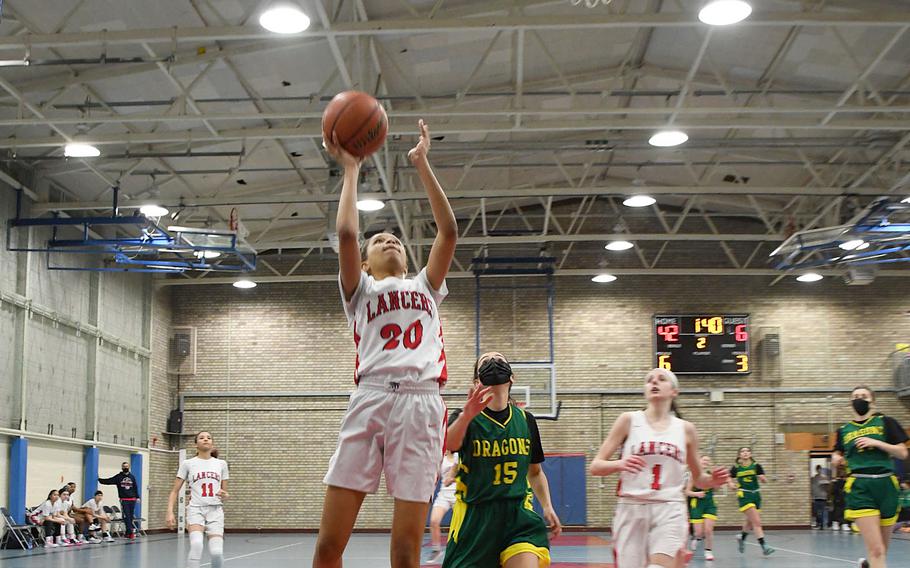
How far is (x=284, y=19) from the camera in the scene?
39.8ft

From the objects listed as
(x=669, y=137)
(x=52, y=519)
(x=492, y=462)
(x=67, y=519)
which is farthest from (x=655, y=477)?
(x=67, y=519)

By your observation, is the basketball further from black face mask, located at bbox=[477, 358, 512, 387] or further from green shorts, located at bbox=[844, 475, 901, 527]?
green shorts, located at bbox=[844, 475, 901, 527]

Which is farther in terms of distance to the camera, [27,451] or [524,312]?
[524,312]

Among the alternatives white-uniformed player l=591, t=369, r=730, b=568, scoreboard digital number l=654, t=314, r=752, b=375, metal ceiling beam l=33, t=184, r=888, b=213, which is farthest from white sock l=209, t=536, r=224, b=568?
scoreboard digital number l=654, t=314, r=752, b=375

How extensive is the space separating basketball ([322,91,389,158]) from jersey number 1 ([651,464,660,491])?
→ 2.80 metres

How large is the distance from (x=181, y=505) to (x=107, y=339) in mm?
5072

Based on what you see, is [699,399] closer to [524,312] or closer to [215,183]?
[524,312]

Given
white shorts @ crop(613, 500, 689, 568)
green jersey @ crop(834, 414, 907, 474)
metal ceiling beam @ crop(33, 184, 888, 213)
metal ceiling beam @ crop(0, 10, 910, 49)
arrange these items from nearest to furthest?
1. white shorts @ crop(613, 500, 689, 568)
2. green jersey @ crop(834, 414, 907, 474)
3. metal ceiling beam @ crop(0, 10, 910, 49)
4. metal ceiling beam @ crop(33, 184, 888, 213)

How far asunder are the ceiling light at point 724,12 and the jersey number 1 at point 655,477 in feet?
23.9

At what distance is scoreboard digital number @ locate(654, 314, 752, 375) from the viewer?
2816 cm

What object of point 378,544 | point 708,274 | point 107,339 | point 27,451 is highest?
point 708,274

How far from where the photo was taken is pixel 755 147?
2111cm

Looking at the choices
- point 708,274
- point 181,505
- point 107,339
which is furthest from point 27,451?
point 708,274

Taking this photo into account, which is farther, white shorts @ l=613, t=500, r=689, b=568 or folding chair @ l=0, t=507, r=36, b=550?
folding chair @ l=0, t=507, r=36, b=550
